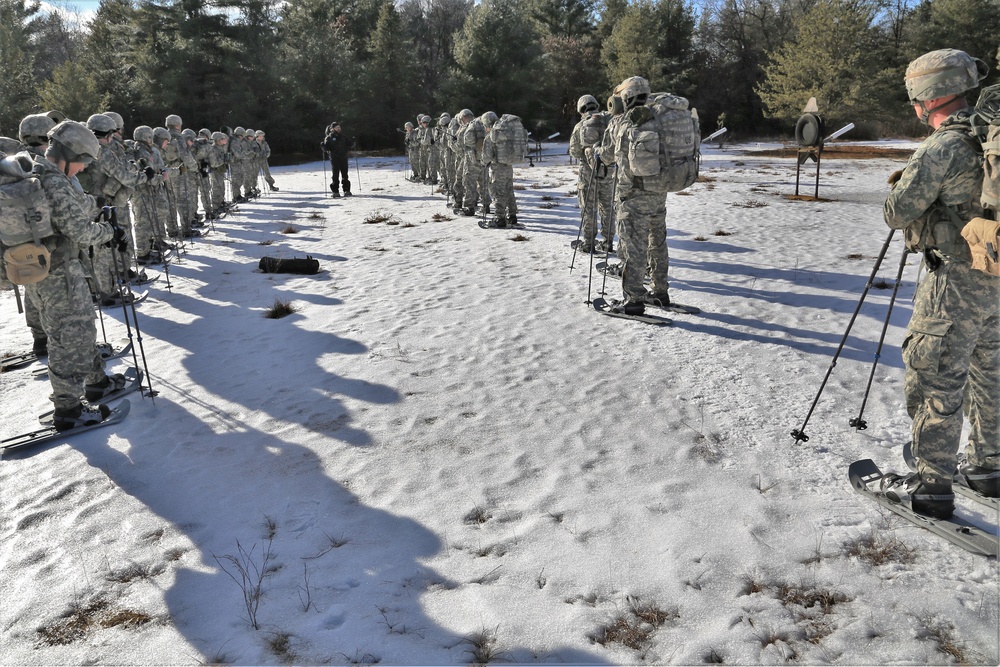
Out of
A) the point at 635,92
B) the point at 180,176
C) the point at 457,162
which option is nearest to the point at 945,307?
the point at 635,92

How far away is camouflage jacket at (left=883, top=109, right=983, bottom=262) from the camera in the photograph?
315 centimetres

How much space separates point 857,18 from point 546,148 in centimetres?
1753

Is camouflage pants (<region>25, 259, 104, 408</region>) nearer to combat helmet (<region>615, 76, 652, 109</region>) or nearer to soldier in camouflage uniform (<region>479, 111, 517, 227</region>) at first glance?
combat helmet (<region>615, 76, 652, 109</region>)

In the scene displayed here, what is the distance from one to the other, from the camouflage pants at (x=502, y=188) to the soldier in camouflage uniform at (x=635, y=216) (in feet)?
17.9

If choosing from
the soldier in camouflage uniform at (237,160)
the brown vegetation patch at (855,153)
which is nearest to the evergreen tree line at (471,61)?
the brown vegetation patch at (855,153)

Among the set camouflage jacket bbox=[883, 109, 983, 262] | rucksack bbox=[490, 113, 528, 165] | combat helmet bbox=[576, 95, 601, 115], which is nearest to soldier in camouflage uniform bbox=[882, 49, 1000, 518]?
camouflage jacket bbox=[883, 109, 983, 262]

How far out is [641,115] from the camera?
21.6 feet

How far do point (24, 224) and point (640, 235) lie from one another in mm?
5653

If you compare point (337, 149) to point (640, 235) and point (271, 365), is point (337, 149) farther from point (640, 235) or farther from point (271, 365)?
point (640, 235)

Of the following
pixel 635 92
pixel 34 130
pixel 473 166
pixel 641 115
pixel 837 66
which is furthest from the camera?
pixel 837 66

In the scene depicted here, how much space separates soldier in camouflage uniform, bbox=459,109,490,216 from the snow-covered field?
601 cm

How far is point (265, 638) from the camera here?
118 inches

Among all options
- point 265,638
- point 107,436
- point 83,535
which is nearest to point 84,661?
point 265,638

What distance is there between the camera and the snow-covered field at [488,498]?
2.99 metres
